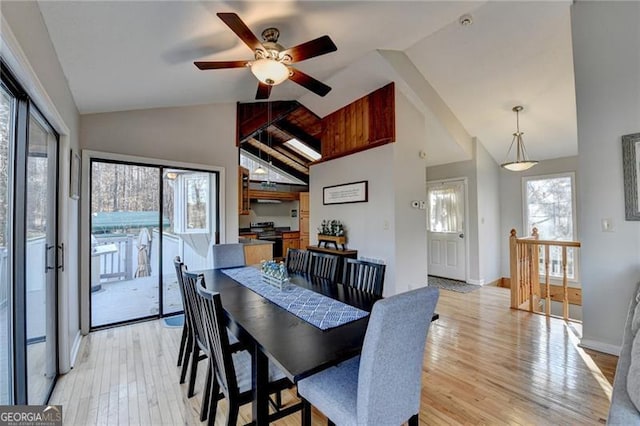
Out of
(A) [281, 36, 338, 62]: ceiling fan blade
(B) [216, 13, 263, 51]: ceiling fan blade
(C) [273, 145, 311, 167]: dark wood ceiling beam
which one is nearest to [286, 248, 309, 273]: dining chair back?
(A) [281, 36, 338, 62]: ceiling fan blade

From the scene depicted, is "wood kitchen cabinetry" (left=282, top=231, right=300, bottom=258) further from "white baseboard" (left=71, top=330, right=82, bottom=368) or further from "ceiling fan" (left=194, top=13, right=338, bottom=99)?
"ceiling fan" (left=194, top=13, right=338, bottom=99)

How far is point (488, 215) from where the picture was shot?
5.38 m

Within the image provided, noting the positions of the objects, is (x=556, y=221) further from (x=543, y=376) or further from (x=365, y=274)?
(x=365, y=274)

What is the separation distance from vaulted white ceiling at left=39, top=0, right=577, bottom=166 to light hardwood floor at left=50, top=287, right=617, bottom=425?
2394 mm

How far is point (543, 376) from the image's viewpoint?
7.22 ft

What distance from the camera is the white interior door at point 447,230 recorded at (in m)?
5.30

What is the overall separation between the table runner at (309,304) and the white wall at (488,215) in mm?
4181

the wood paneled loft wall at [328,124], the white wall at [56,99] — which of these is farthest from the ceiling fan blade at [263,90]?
the wood paneled loft wall at [328,124]

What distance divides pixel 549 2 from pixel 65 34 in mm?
3954

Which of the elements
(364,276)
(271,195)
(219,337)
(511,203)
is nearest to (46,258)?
(219,337)

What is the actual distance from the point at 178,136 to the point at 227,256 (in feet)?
6.12

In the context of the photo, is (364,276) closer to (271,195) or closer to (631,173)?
(631,173)

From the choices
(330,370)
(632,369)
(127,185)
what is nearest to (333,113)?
(127,185)

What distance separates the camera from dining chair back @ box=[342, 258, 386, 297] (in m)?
2.16
